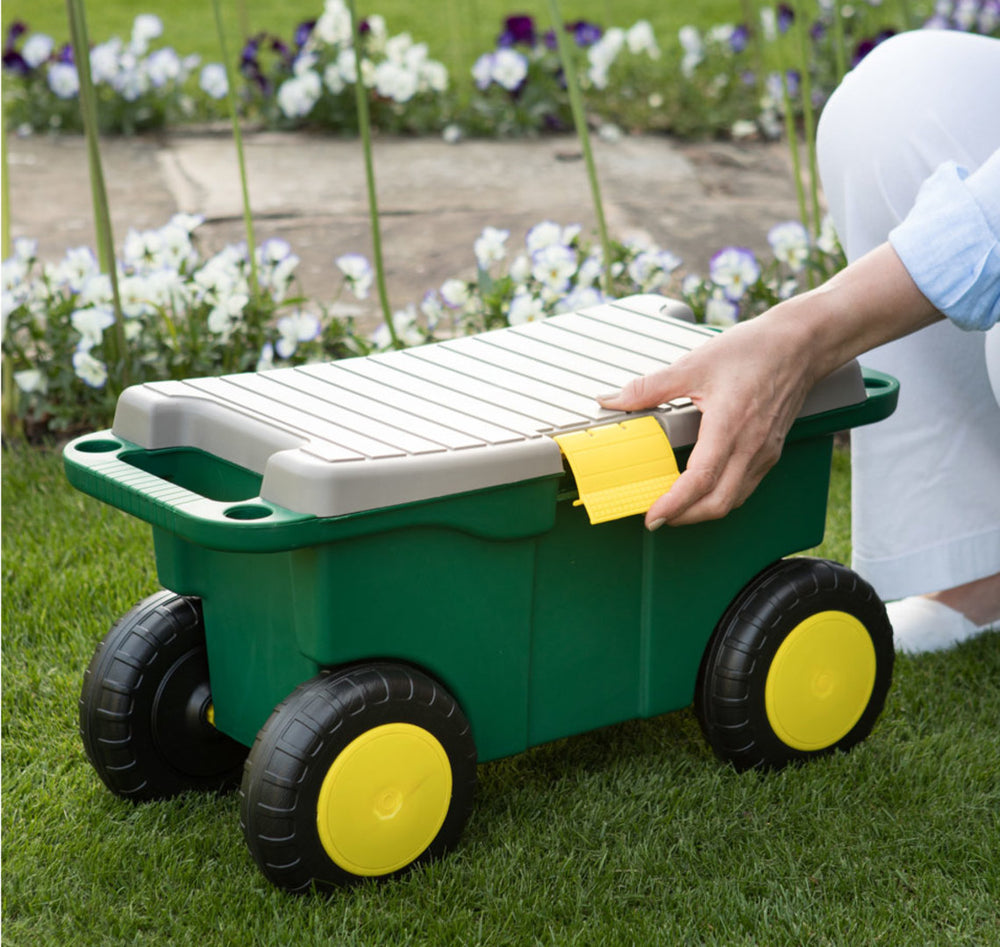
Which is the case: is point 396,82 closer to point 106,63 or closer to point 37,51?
point 106,63

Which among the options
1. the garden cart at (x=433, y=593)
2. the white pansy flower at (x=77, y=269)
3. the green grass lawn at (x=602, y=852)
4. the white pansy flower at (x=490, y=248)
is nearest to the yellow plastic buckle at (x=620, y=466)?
the garden cart at (x=433, y=593)

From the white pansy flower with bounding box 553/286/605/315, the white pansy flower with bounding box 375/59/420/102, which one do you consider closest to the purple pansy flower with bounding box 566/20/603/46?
the white pansy flower with bounding box 375/59/420/102

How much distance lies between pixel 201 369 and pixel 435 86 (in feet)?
6.98

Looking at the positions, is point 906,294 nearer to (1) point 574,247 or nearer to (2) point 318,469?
(2) point 318,469

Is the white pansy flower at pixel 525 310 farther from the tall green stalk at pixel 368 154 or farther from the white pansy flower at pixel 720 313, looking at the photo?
the white pansy flower at pixel 720 313

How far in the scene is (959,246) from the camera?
4.35 feet

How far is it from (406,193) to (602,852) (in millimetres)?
2611

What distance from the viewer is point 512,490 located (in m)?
1.31

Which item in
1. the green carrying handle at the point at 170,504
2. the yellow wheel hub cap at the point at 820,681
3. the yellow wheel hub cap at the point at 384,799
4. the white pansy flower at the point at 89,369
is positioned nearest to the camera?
the green carrying handle at the point at 170,504

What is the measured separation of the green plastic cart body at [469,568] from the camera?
1.26 metres

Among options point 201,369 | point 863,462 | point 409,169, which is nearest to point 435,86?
point 409,169

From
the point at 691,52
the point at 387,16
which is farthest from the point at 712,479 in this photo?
the point at 387,16

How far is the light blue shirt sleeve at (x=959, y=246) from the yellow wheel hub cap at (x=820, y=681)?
15.5 inches

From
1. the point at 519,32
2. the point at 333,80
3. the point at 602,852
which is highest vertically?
the point at 519,32
